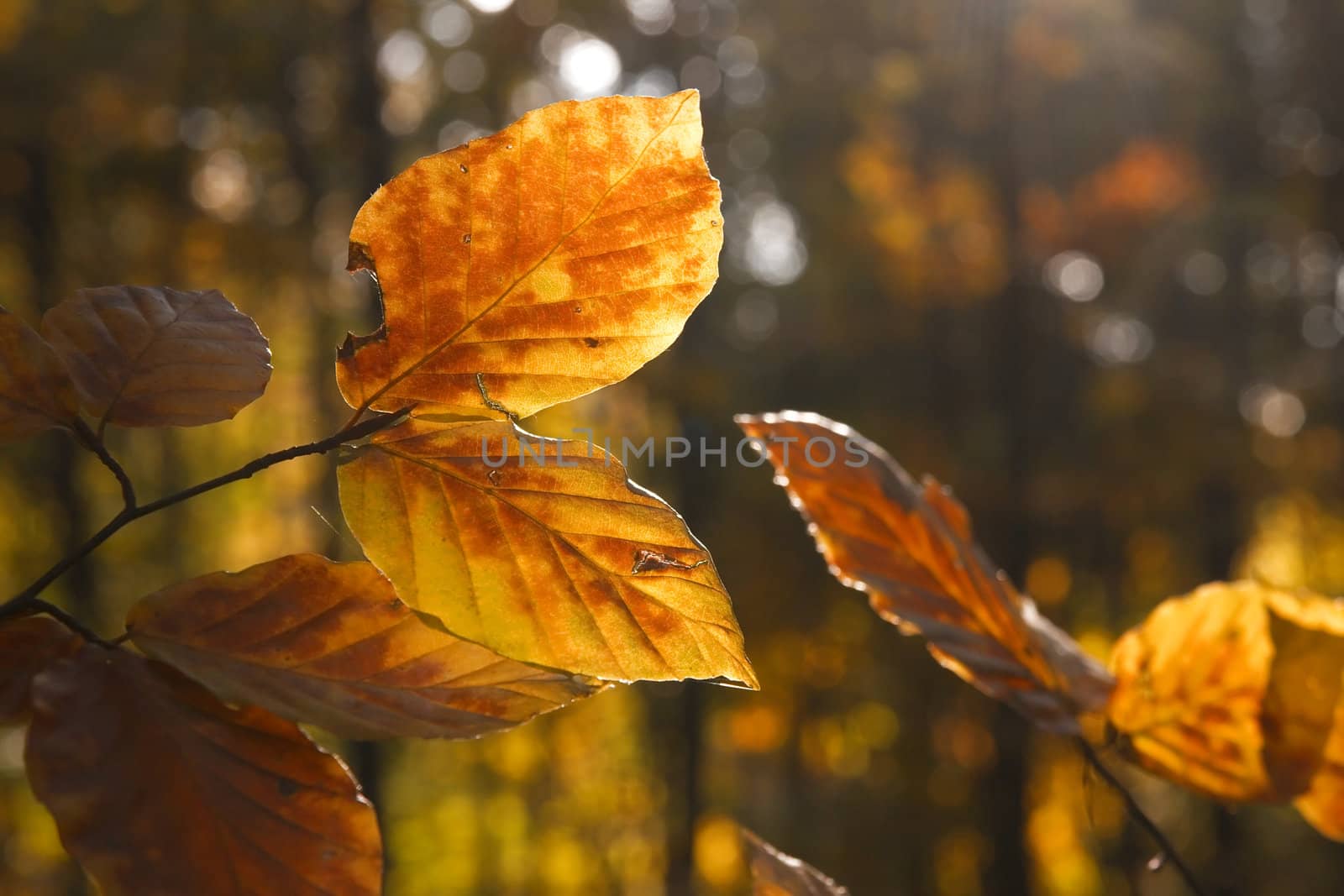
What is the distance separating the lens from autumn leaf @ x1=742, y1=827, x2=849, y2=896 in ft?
1.05

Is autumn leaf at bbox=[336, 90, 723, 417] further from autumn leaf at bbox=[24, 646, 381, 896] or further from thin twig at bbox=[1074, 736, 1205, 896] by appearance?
thin twig at bbox=[1074, 736, 1205, 896]

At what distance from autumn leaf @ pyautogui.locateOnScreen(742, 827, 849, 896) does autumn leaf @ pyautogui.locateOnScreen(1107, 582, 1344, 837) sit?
7.2 inches

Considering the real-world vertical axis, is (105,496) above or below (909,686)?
above

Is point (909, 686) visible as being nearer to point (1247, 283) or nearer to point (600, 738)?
point (1247, 283)

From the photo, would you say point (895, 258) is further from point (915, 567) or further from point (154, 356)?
point (154, 356)

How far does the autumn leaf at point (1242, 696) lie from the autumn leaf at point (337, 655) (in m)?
0.32

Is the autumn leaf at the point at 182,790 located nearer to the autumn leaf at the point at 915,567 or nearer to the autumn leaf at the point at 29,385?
the autumn leaf at the point at 29,385

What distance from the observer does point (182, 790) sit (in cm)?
22

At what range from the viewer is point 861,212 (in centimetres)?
442

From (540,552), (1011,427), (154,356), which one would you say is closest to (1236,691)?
(540,552)

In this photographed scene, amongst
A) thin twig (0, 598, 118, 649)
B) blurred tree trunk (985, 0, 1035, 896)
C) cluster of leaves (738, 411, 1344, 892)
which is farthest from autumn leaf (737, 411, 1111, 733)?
blurred tree trunk (985, 0, 1035, 896)

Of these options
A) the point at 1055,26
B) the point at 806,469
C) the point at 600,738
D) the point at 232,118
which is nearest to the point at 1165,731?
the point at 806,469

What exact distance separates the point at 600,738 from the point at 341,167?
4.68 m

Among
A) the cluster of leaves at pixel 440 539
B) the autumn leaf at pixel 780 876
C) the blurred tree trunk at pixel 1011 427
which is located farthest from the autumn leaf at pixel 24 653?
the blurred tree trunk at pixel 1011 427
